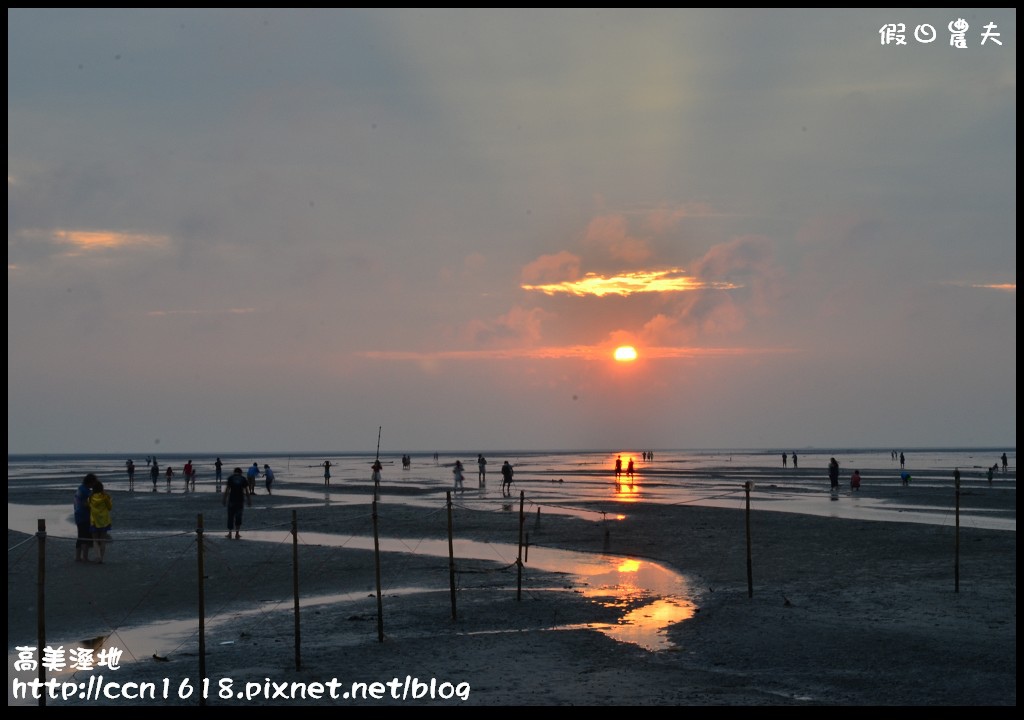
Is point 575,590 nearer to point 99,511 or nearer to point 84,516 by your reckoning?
point 99,511

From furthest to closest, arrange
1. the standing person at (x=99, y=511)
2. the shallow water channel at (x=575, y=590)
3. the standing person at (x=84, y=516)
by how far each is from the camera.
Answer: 1. the standing person at (x=84, y=516)
2. the standing person at (x=99, y=511)
3. the shallow water channel at (x=575, y=590)

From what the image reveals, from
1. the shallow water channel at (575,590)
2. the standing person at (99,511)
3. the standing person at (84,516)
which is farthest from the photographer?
the standing person at (84,516)

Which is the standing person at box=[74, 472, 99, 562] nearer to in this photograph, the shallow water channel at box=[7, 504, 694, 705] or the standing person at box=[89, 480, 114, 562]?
the standing person at box=[89, 480, 114, 562]

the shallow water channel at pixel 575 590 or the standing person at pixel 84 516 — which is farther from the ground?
the standing person at pixel 84 516

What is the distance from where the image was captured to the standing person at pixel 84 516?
26984mm

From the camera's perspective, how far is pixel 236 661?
15680mm

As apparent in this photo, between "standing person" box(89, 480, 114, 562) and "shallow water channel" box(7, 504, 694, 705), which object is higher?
"standing person" box(89, 480, 114, 562)

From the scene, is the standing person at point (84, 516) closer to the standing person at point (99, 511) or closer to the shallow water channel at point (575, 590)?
the standing person at point (99, 511)

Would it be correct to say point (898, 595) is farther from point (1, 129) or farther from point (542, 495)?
point (542, 495)

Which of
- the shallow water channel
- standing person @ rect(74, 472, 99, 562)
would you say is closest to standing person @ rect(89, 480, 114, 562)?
standing person @ rect(74, 472, 99, 562)

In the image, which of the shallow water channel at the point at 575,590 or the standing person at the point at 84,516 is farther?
the standing person at the point at 84,516

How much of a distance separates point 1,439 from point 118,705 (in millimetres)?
4249

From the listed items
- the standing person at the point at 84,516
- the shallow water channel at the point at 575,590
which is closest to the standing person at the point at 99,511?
the standing person at the point at 84,516

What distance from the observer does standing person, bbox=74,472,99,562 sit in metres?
27.0
